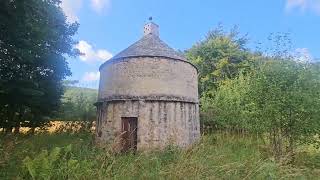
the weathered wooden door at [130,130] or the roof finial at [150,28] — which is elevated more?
the roof finial at [150,28]

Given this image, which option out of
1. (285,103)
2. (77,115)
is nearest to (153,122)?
(285,103)

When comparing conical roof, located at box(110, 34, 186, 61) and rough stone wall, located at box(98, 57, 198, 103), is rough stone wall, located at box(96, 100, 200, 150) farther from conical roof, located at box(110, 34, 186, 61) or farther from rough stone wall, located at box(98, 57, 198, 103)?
conical roof, located at box(110, 34, 186, 61)

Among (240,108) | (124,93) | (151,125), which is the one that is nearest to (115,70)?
(124,93)

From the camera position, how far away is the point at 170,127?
50.7ft

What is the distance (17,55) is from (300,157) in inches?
540

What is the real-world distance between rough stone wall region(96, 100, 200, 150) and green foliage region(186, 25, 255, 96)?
1728 centimetres

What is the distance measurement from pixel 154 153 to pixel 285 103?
5934 mm

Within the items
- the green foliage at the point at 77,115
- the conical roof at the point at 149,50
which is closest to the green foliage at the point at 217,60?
the green foliage at the point at 77,115

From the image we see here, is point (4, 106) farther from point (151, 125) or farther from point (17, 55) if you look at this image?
point (151, 125)

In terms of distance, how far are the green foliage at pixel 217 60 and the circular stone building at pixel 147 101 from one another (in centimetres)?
1687

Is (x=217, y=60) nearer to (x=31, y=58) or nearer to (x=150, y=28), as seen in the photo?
(x=150, y=28)

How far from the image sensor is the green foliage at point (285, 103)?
1392 cm

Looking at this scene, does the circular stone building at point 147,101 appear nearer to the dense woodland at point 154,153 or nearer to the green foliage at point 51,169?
the dense woodland at point 154,153

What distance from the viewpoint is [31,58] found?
14312 mm
